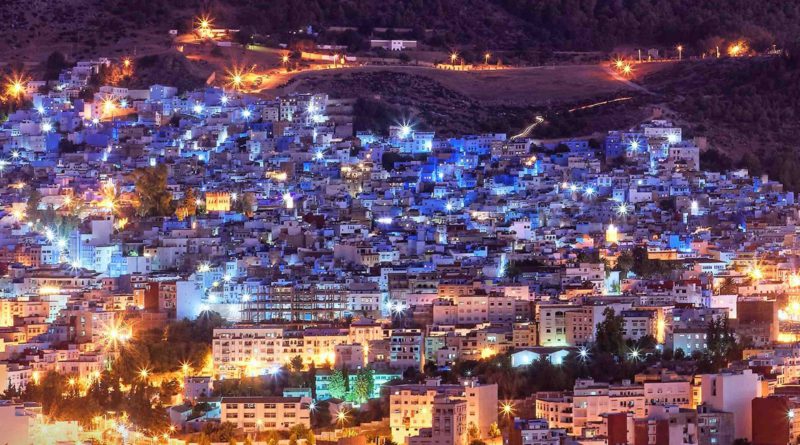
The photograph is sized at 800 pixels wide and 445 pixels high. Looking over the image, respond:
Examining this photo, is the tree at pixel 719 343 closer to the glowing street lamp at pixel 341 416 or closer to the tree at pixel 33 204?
the glowing street lamp at pixel 341 416

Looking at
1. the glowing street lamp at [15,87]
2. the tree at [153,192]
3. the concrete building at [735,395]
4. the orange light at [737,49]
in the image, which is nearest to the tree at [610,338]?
the concrete building at [735,395]

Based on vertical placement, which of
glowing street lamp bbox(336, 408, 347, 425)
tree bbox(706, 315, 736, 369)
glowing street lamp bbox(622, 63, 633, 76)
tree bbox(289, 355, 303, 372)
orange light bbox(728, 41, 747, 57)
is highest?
orange light bbox(728, 41, 747, 57)

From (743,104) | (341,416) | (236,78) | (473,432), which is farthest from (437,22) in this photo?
(473,432)

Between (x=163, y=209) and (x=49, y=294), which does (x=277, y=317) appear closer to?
(x=49, y=294)

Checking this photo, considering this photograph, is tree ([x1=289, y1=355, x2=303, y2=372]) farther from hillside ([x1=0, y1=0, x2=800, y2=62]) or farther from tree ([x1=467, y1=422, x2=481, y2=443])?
hillside ([x1=0, y1=0, x2=800, y2=62])

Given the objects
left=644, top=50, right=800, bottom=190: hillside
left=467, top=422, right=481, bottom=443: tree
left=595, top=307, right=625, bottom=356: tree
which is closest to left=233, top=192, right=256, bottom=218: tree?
left=644, top=50, right=800, bottom=190: hillside
